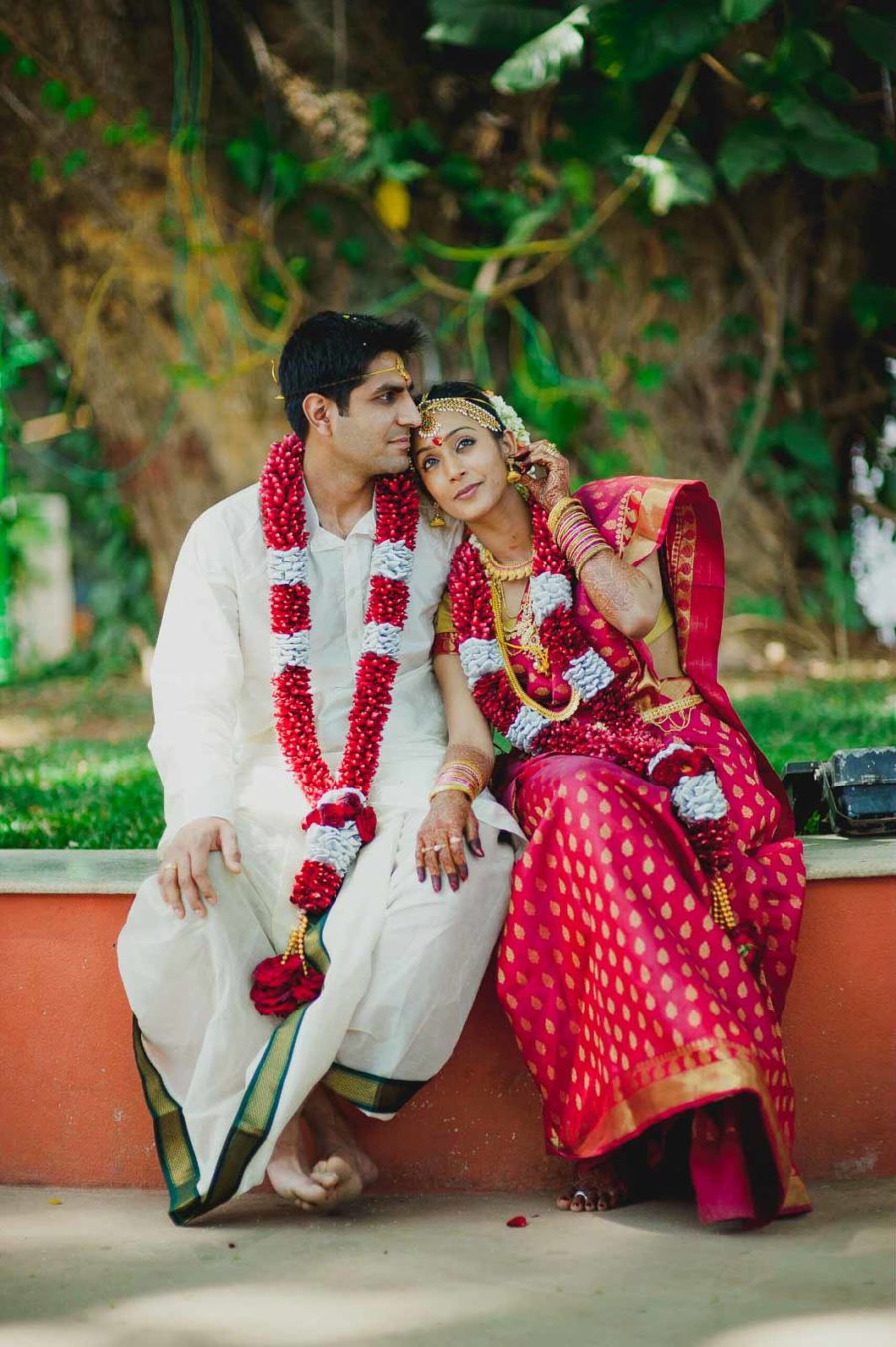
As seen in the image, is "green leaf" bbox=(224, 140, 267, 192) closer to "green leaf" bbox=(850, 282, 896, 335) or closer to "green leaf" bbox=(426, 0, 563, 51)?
"green leaf" bbox=(426, 0, 563, 51)

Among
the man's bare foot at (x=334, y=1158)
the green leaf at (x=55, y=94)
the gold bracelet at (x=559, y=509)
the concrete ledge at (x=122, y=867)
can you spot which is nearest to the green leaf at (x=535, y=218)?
the green leaf at (x=55, y=94)

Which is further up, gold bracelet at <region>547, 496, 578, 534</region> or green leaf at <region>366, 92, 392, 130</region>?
green leaf at <region>366, 92, 392, 130</region>

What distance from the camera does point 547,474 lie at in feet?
11.1

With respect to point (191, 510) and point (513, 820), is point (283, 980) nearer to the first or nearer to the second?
point (513, 820)

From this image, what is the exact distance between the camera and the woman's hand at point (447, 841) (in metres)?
2.97

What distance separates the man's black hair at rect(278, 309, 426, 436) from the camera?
3.46 metres

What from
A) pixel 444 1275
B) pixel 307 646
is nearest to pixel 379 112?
pixel 307 646

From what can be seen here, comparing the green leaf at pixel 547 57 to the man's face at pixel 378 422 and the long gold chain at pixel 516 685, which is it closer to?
the man's face at pixel 378 422

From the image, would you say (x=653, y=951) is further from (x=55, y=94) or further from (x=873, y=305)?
(x=55, y=94)

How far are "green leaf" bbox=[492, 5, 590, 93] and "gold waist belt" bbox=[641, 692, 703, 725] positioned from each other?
13.1 feet

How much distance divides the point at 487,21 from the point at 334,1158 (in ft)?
17.0

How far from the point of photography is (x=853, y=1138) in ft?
10.2

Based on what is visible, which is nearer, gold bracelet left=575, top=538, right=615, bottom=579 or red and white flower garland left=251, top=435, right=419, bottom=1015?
red and white flower garland left=251, top=435, right=419, bottom=1015

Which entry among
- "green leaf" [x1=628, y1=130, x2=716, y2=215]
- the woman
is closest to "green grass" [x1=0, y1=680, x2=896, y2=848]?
the woman
